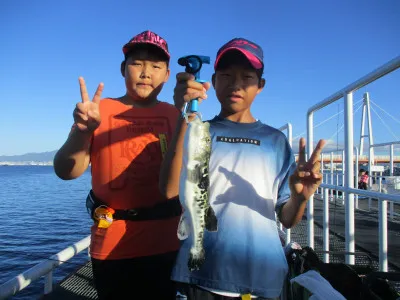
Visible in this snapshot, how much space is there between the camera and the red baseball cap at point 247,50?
264cm

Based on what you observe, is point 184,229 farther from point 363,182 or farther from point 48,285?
point 363,182

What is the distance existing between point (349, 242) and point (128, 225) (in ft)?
8.62

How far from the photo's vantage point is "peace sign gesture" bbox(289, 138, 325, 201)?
99.3 inches

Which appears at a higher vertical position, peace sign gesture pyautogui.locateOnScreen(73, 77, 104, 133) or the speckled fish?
peace sign gesture pyautogui.locateOnScreen(73, 77, 104, 133)

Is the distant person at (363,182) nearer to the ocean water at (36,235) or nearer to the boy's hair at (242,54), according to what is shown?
the ocean water at (36,235)

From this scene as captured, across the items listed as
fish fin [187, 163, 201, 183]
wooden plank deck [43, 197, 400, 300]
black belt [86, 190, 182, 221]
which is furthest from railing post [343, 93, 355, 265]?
fish fin [187, 163, 201, 183]

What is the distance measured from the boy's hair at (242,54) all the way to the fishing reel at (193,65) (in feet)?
1.44

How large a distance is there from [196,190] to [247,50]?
1248 mm

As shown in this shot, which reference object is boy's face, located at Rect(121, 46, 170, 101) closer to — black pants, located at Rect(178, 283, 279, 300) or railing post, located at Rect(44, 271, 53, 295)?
black pants, located at Rect(178, 283, 279, 300)

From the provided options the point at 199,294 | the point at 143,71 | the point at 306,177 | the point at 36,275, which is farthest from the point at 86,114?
the point at 36,275

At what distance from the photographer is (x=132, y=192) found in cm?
283

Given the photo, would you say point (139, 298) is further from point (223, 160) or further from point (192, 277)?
point (223, 160)

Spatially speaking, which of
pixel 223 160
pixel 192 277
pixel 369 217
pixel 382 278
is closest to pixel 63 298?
pixel 192 277

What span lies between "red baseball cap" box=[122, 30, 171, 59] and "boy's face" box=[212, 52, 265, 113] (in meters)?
0.57
